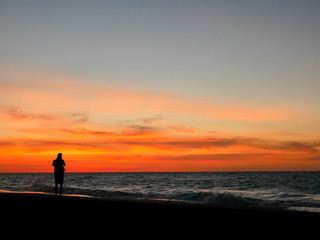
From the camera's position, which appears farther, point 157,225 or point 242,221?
point 242,221

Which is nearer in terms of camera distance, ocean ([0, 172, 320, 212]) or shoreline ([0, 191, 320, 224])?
shoreline ([0, 191, 320, 224])

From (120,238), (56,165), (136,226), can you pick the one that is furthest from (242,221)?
(56,165)

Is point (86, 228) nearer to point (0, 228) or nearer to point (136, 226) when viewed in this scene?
point (136, 226)

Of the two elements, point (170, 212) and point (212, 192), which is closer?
point (170, 212)

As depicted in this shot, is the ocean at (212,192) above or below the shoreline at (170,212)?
below

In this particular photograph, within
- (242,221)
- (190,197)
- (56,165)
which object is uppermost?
(56,165)

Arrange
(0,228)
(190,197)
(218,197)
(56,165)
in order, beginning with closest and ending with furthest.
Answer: (0,228), (56,165), (218,197), (190,197)

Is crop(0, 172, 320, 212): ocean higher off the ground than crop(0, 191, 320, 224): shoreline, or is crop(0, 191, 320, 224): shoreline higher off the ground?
crop(0, 191, 320, 224): shoreline

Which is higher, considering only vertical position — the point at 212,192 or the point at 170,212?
the point at 170,212

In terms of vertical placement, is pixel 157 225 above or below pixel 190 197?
above

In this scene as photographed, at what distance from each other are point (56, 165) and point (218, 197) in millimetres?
10602

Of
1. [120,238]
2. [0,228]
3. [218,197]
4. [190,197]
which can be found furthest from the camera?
[190,197]

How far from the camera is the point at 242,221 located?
7.39 m

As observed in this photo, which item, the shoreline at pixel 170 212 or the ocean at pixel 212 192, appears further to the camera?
the ocean at pixel 212 192
